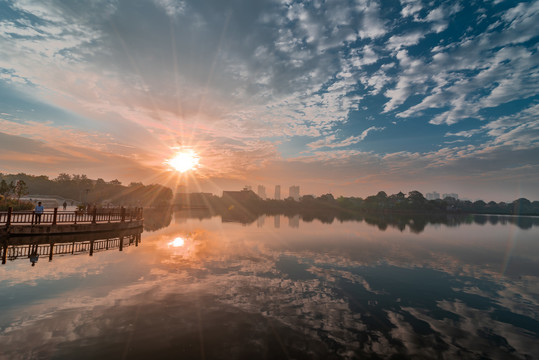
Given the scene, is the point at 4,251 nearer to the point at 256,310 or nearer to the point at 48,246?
the point at 48,246

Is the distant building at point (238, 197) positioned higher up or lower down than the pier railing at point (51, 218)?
higher up

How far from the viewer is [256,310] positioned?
11.0m

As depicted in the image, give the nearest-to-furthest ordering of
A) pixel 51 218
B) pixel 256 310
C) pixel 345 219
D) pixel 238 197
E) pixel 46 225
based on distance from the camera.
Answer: pixel 256 310
pixel 46 225
pixel 51 218
pixel 345 219
pixel 238 197

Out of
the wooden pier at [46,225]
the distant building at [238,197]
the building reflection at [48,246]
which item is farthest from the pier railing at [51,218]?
the distant building at [238,197]

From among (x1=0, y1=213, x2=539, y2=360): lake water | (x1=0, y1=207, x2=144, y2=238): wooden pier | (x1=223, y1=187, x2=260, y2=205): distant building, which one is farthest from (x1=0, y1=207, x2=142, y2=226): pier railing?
(x1=223, y1=187, x2=260, y2=205): distant building

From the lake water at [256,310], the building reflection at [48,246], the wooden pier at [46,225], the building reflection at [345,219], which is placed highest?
the wooden pier at [46,225]

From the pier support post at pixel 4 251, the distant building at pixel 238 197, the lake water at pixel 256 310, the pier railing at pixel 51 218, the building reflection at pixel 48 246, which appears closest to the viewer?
the lake water at pixel 256 310

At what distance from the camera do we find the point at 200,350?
783 centimetres

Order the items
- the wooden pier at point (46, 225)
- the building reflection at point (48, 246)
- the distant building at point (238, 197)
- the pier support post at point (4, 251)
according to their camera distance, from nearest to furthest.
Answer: the pier support post at point (4, 251), the building reflection at point (48, 246), the wooden pier at point (46, 225), the distant building at point (238, 197)

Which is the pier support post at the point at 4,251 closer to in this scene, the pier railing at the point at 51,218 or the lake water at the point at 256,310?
the lake water at the point at 256,310

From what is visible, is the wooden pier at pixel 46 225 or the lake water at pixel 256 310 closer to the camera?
the lake water at pixel 256 310

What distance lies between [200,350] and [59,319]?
623cm

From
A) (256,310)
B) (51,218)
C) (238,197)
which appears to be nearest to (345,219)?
(51,218)

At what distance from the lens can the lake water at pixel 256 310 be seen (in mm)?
8148
